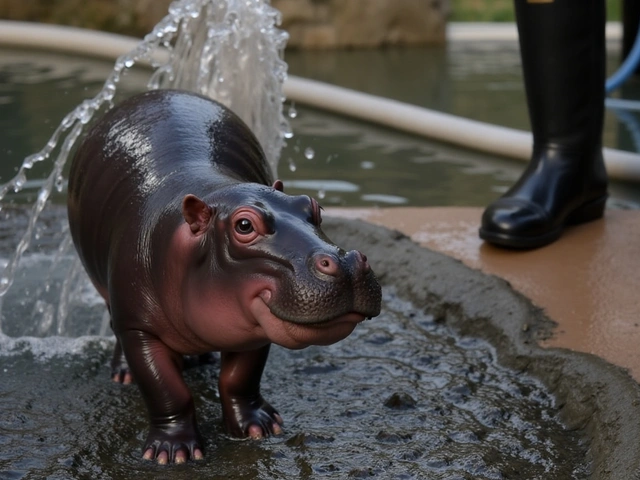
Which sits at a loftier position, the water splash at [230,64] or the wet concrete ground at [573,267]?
the water splash at [230,64]

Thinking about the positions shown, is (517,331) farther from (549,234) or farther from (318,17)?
(318,17)

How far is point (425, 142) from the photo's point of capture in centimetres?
626

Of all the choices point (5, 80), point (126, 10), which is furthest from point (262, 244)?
point (126, 10)

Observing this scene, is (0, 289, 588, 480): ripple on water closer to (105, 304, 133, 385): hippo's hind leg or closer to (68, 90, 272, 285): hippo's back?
(105, 304, 133, 385): hippo's hind leg

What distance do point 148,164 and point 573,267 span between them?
1503 millimetres

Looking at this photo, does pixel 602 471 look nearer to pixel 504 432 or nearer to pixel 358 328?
pixel 504 432

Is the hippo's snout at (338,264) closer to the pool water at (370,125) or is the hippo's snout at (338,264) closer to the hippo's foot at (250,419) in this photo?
the hippo's foot at (250,419)

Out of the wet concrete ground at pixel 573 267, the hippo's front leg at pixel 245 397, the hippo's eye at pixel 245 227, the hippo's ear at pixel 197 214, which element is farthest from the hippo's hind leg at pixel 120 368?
the wet concrete ground at pixel 573 267

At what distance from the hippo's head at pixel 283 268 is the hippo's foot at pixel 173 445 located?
0.45 metres

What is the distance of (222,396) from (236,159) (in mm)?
623

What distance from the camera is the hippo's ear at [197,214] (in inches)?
90.1

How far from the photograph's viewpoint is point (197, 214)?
2.31m

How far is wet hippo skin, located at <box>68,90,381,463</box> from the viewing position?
211 centimetres

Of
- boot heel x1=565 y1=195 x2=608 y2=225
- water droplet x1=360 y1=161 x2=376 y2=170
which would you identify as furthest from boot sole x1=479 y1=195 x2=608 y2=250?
water droplet x1=360 y1=161 x2=376 y2=170
